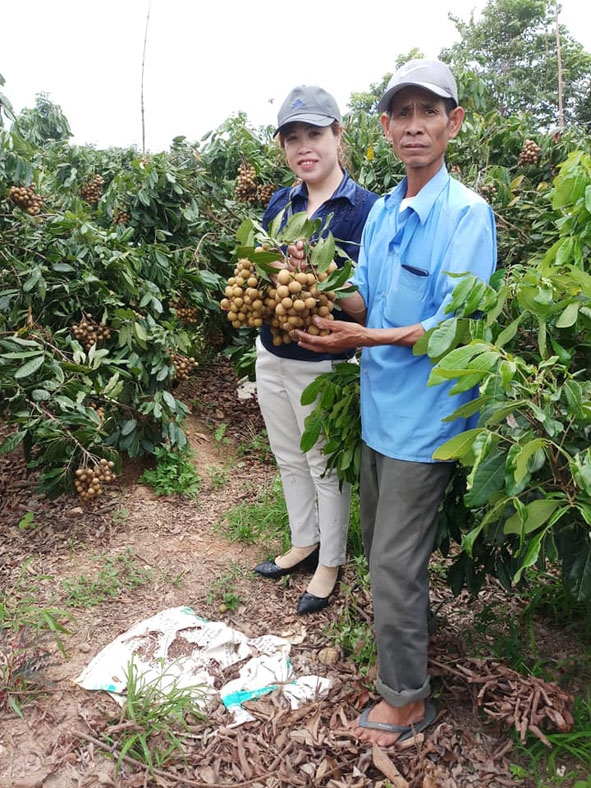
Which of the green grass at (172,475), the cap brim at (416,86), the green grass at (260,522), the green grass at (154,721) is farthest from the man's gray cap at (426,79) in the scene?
the green grass at (172,475)

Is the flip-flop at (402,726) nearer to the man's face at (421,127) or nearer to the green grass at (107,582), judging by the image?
the green grass at (107,582)

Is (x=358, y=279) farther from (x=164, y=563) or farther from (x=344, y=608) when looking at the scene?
(x=164, y=563)

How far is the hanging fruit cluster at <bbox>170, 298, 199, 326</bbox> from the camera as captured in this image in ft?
12.7

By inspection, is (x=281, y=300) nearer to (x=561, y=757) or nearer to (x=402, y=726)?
(x=402, y=726)

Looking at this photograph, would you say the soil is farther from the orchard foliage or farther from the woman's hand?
the woman's hand

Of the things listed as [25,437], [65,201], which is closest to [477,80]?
[65,201]

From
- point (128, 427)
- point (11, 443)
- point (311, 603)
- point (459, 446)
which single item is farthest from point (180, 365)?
point (459, 446)

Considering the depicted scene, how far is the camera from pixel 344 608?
7.75 ft

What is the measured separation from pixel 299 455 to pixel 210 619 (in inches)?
28.2

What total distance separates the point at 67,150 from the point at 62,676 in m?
4.18

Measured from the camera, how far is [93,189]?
15.7 feet

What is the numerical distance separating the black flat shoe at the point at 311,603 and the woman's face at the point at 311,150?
1512 mm

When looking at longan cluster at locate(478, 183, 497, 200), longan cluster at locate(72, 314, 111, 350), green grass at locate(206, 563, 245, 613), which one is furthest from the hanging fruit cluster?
longan cluster at locate(478, 183, 497, 200)

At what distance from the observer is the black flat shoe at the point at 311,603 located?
2.40 metres
